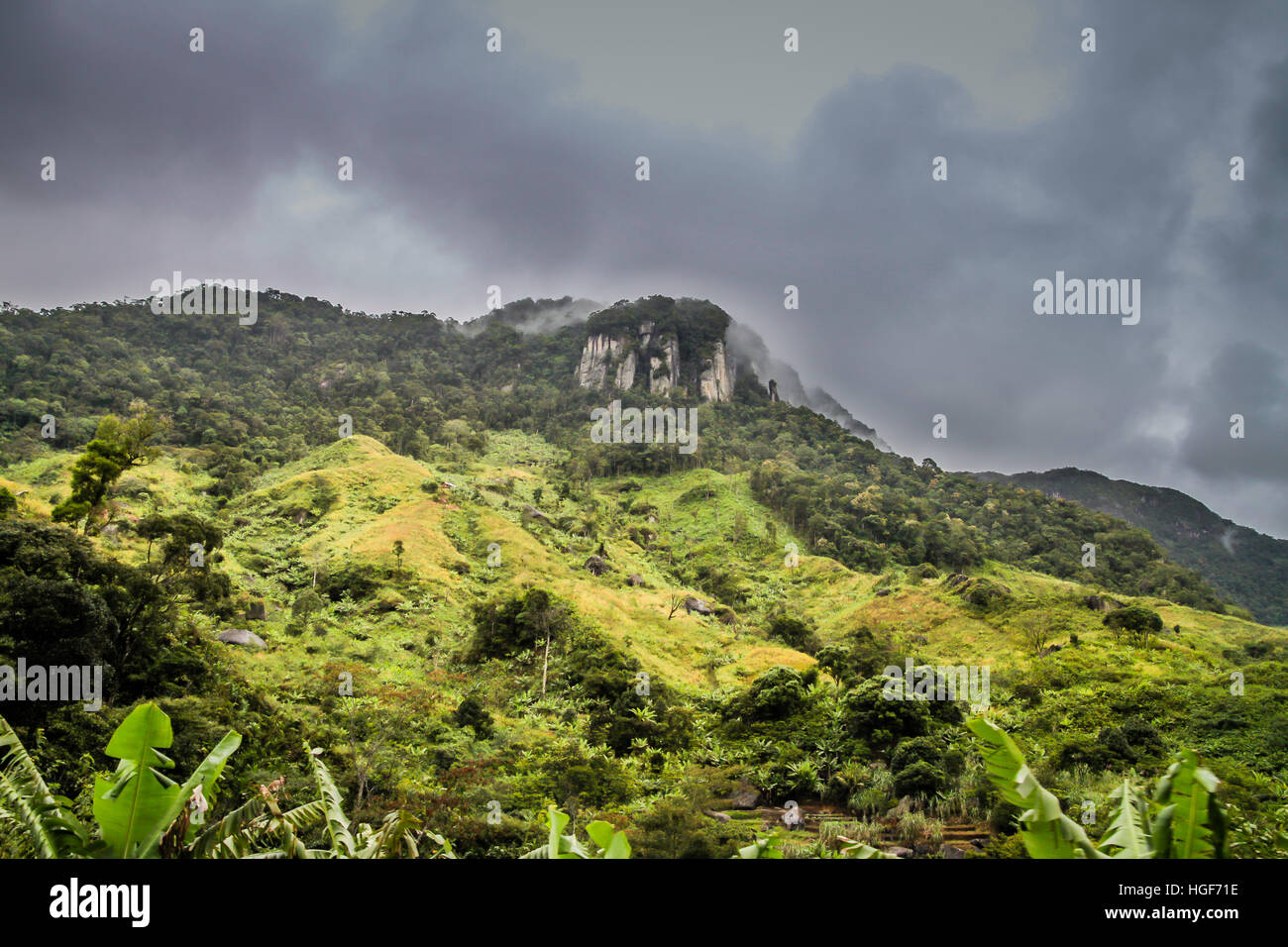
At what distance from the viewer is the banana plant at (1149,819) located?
2295 millimetres

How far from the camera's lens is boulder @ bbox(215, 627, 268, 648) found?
20.2 m

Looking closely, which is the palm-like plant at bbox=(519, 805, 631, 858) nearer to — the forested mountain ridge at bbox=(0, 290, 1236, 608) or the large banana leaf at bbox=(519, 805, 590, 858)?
the large banana leaf at bbox=(519, 805, 590, 858)

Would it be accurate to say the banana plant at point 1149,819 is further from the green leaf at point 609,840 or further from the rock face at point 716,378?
the rock face at point 716,378

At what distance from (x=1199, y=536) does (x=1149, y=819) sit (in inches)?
5585

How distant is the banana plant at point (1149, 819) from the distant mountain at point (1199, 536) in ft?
314

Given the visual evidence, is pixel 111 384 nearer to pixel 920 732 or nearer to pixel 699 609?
pixel 699 609

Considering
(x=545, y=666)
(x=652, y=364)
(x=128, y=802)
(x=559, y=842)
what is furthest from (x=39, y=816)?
(x=652, y=364)

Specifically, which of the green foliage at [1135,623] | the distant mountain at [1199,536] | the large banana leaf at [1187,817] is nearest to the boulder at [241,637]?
the large banana leaf at [1187,817]

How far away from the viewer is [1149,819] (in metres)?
2.60

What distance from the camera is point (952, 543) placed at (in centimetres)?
5700

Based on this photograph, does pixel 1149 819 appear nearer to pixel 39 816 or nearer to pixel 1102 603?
pixel 39 816

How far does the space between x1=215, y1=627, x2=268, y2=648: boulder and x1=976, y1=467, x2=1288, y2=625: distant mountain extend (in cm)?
9645

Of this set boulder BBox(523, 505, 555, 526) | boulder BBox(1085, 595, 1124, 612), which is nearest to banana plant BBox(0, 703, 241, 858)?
boulder BBox(1085, 595, 1124, 612)

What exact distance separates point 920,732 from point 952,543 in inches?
1767
